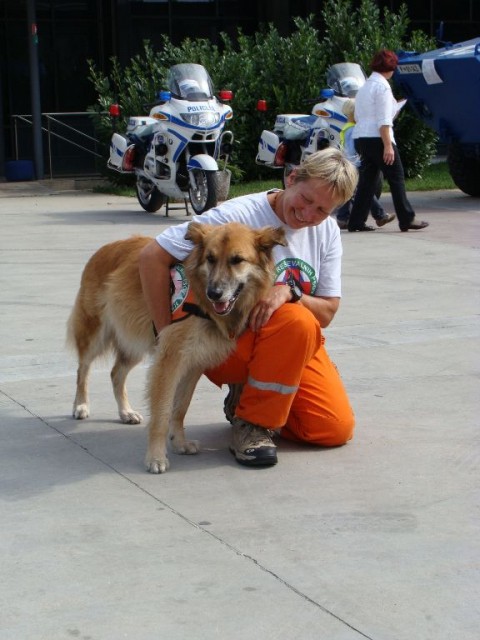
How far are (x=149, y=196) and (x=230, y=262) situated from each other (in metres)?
9.58

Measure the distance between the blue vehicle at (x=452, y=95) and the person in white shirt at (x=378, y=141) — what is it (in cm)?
189

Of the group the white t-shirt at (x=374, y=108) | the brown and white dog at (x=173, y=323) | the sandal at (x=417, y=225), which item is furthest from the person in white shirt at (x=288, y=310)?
the sandal at (x=417, y=225)

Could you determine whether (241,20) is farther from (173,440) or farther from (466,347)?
(173,440)

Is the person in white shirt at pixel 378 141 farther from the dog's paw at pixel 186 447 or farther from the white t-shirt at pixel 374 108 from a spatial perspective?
the dog's paw at pixel 186 447

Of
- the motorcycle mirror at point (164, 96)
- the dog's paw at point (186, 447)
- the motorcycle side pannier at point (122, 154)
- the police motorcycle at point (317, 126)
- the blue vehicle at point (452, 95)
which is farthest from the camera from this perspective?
the police motorcycle at point (317, 126)

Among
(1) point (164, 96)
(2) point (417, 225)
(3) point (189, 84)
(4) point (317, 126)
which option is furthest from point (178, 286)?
(4) point (317, 126)

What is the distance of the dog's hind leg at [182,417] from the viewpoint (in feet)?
16.1

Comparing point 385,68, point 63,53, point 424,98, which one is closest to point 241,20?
point 63,53

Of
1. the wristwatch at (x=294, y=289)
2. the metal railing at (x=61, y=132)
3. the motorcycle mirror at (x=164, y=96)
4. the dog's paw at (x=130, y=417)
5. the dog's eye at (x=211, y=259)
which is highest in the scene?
the dog's eye at (x=211, y=259)

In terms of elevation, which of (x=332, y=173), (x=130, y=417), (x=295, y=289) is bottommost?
(x=130, y=417)

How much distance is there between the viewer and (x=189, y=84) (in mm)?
12969

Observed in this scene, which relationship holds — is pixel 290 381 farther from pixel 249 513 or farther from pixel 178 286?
pixel 249 513

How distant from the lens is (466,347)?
6.78 m

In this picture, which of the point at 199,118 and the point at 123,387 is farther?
the point at 199,118
